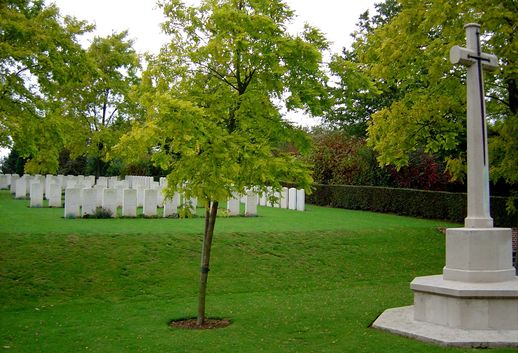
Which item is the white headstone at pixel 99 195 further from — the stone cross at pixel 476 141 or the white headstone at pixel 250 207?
the stone cross at pixel 476 141

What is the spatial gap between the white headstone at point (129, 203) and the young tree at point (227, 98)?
9.34 m

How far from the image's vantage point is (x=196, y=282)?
11609mm

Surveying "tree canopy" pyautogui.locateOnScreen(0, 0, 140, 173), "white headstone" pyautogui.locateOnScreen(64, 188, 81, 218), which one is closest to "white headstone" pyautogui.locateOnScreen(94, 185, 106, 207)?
"white headstone" pyautogui.locateOnScreen(64, 188, 81, 218)

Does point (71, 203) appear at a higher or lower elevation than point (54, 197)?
lower

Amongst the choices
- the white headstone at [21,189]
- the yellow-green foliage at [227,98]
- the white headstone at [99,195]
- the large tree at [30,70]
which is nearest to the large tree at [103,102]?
the white headstone at [21,189]

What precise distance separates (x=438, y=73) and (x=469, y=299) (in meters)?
6.15

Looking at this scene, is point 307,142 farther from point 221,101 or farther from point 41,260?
point 41,260

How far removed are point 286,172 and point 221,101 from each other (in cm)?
150

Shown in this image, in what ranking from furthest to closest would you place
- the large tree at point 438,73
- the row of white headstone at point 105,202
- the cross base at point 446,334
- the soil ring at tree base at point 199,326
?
1. the row of white headstone at point 105,202
2. the large tree at point 438,73
3. the soil ring at tree base at point 199,326
4. the cross base at point 446,334

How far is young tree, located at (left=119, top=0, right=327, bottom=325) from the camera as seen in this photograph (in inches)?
296

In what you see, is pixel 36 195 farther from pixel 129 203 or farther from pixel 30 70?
pixel 30 70

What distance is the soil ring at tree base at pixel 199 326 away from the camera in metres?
8.44

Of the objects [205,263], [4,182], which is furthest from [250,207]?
[4,182]

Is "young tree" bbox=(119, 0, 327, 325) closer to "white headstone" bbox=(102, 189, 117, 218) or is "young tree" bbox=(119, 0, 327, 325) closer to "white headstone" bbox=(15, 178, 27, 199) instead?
"white headstone" bbox=(102, 189, 117, 218)
